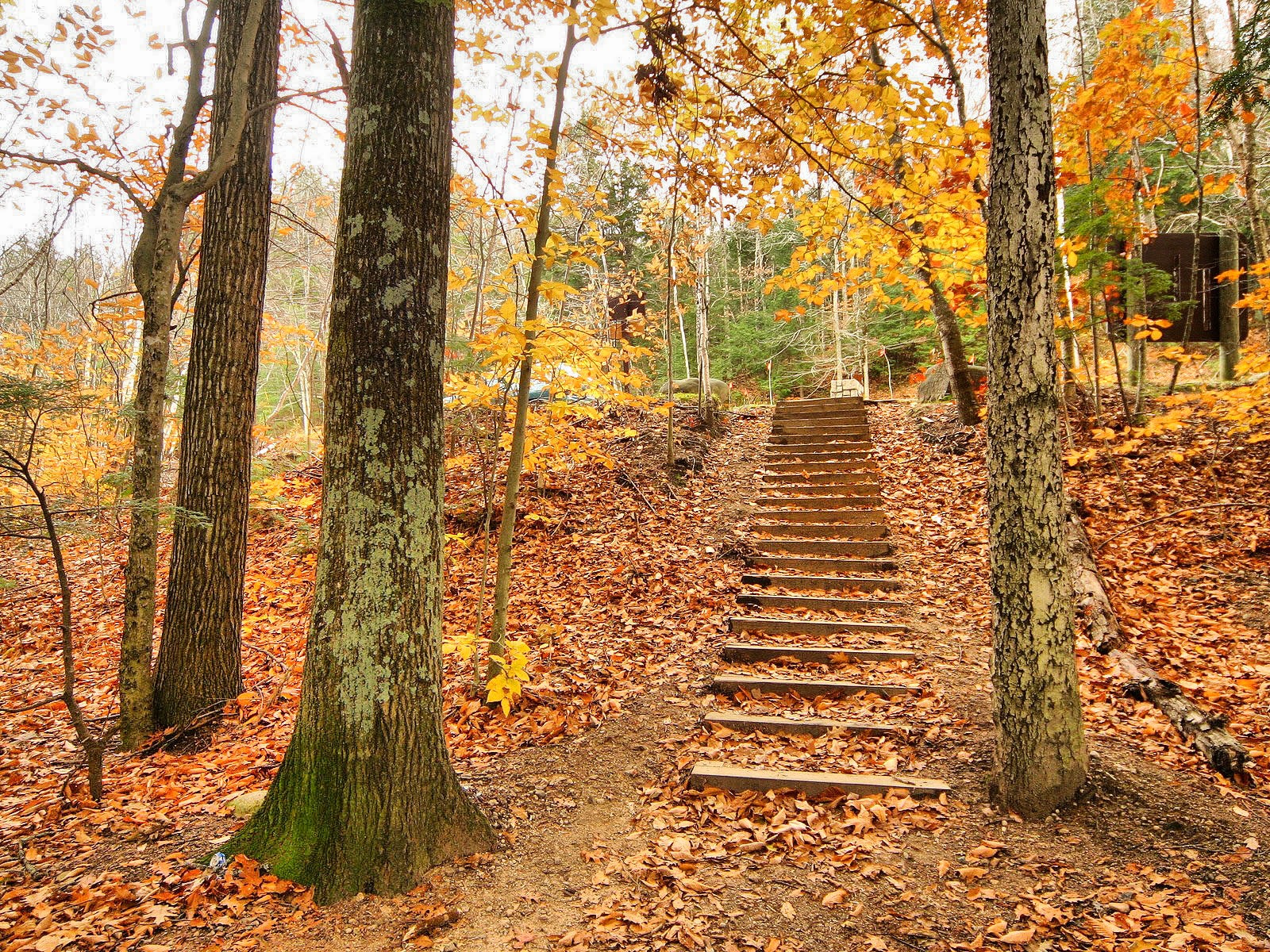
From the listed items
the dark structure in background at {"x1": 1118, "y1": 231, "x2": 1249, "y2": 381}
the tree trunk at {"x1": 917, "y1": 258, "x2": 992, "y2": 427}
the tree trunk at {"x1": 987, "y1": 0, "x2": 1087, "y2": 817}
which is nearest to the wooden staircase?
the tree trunk at {"x1": 987, "y1": 0, "x2": 1087, "y2": 817}

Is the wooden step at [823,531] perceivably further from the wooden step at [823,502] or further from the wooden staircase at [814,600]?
the wooden step at [823,502]

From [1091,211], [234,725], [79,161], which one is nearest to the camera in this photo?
[79,161]

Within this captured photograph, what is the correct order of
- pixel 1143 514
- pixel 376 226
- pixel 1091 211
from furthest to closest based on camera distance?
pixel 1091 211, pixel 1143 514, pixel 376 226

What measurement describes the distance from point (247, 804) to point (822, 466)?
8.76 metres

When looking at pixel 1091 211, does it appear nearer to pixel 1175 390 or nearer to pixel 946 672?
pixel 1175 390

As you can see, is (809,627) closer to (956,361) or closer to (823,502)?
(823,502)

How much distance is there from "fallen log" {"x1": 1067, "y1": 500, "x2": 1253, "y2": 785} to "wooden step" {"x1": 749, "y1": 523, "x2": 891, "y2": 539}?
2.13m

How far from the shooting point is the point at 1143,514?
726cm

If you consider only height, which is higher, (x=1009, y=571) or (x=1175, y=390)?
(x=1175, y=390)

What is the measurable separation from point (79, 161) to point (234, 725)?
4231 millimetres

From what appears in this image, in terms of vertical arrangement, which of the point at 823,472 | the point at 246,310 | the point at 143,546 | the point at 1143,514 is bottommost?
the point at 143,546

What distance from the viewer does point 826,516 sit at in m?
8.60

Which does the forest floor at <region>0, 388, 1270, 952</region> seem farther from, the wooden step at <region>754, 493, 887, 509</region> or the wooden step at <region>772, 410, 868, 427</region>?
the wooden step at <region>772, 410, 868, 427</region>

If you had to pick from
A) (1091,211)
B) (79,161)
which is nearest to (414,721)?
(79,161)
